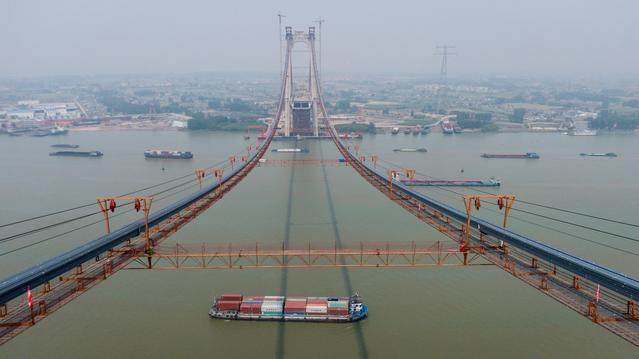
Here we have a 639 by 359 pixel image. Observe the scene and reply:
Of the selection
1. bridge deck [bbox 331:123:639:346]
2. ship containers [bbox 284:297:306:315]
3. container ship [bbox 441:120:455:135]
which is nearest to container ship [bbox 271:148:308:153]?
container ship [bbox 441:120:455:135]

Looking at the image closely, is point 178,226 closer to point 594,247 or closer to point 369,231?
point 369,231

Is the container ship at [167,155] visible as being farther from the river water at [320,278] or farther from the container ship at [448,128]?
the container ship at [448,128]

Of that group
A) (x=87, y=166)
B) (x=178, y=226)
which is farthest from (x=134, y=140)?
(x=178, y=226)

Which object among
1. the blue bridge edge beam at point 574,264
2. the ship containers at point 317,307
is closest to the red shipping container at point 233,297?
the ship containers at point 317,307

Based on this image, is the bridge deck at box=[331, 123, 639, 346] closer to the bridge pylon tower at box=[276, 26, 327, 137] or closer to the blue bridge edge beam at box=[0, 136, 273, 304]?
the blue bridge edge beam at box=[0, 136, 273, 304]

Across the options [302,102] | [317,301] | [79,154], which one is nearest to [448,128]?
[302,102]

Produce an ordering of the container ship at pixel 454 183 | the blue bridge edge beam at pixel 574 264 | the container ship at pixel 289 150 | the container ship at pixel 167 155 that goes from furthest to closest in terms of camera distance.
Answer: the container ship at pixel 289 150 → the container ship at pixel 167 155 → the container ship at pixel 454 183 → the blue bridge edge beam at pixel 574 264
